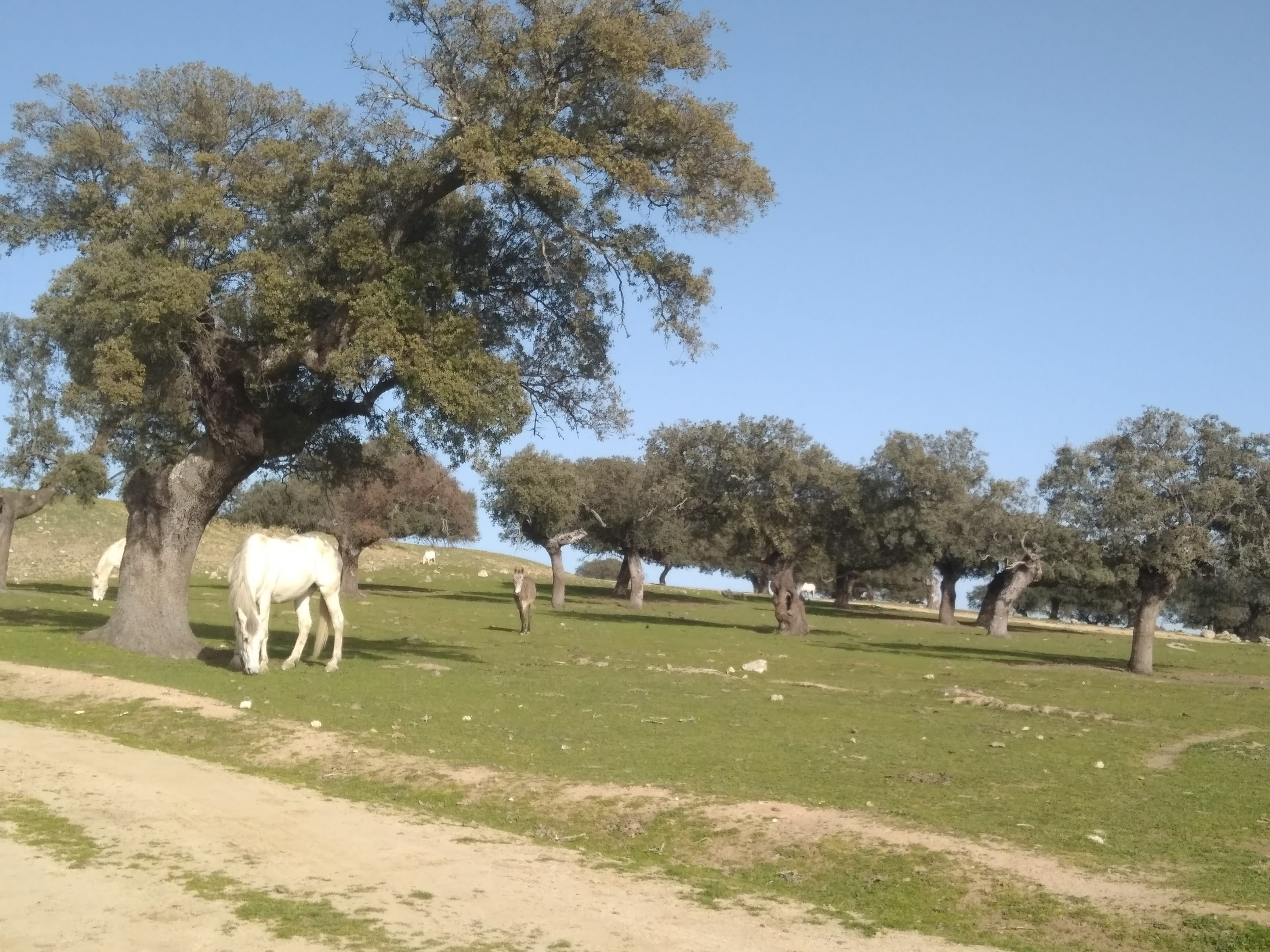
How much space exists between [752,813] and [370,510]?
4681 cm

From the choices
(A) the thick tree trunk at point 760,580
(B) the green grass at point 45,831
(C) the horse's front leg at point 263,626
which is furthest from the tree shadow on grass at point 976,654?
(A) the thick tree trunk at point 760,580

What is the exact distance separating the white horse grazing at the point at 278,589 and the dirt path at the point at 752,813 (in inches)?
155

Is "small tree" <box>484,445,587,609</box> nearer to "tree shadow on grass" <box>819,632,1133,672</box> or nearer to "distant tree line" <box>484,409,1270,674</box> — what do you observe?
"distant tree line" <box>484,409,1270,674</box>

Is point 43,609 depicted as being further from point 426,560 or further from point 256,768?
point 426,560

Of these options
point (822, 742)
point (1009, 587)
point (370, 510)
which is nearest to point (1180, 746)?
point (822, 742)

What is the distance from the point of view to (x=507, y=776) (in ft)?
44.2

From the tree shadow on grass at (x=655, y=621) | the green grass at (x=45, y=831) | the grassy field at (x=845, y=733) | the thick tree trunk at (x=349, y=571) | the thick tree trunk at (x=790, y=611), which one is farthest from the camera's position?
the thick tree trunk at (x=349, y=571)

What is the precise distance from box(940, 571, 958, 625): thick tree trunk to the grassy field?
27.7 meters

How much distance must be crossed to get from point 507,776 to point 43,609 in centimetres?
2561

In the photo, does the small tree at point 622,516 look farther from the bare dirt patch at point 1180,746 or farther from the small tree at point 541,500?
the bare dirt patch at point 1180,746

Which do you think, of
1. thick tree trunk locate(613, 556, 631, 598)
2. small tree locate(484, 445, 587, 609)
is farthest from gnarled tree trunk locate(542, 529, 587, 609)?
thick tree trunk locate(613, 556, 631, 598)

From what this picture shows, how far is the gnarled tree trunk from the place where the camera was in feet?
194

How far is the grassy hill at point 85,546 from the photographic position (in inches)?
2418

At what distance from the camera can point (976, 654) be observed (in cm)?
4266
